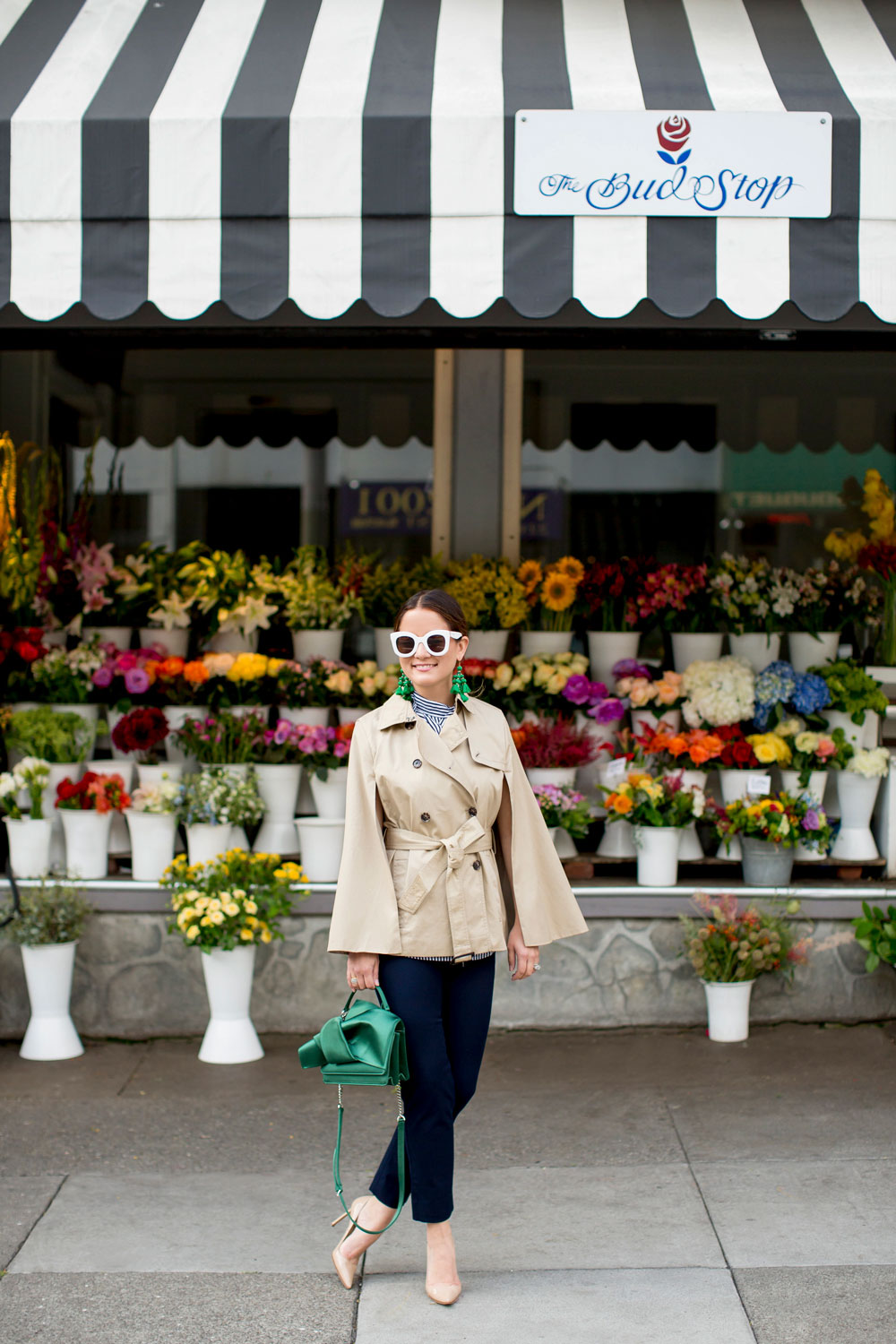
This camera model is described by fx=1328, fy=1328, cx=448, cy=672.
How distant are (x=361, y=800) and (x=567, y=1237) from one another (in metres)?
1.43

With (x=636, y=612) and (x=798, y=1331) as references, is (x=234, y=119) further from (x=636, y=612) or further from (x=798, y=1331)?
(x=798, y=1331)

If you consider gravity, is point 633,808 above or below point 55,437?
below

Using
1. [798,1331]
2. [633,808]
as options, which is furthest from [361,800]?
[633,808]

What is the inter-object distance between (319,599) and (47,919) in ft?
6.25

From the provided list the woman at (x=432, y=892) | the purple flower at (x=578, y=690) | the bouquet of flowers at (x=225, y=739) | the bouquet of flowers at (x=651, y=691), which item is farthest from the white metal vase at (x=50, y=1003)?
the bouquet of flowers at (x=651, y=691)

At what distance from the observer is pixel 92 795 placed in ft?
18.4

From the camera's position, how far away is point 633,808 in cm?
564

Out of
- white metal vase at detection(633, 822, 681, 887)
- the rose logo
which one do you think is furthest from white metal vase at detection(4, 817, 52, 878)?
→ the rose logo

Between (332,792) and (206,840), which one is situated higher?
(332,792)

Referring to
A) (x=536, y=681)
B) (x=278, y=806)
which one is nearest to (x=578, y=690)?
(x=536, y=681)

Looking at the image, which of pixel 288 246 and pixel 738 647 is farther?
pixel 738 647

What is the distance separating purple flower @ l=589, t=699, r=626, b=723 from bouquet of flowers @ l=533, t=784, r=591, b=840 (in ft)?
1.26

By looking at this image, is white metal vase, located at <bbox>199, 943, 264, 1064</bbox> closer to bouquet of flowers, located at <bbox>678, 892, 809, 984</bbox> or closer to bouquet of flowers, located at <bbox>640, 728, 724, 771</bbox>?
bouquet of flowers, located at <bbox>678, 892, 809, 984</bbox>

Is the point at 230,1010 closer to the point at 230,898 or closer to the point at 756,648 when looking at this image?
the point at 230,898
